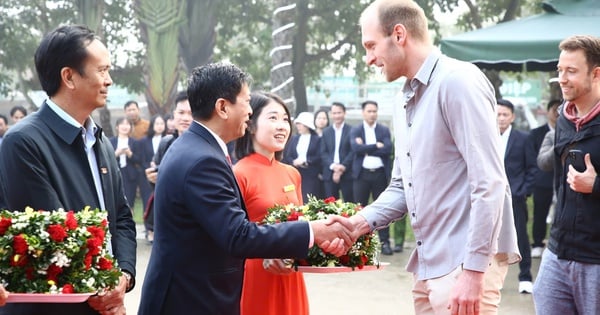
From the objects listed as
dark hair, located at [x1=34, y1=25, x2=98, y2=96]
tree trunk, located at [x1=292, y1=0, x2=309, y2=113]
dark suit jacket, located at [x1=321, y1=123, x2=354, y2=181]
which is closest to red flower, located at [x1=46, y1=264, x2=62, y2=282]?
dark hair, located at [x1=34, y1=25, x2=98, y2=96]

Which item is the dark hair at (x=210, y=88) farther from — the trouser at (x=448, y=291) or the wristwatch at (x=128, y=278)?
the trouser at (x=448, y=291)

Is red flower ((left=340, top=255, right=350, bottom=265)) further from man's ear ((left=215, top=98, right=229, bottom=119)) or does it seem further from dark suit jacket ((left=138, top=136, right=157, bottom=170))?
dark suit jacket ((left=138, top=136, right=157, bottom=170))

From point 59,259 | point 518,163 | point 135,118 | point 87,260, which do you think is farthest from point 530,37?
point 135,118

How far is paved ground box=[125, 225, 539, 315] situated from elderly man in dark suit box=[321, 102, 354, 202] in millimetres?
2497

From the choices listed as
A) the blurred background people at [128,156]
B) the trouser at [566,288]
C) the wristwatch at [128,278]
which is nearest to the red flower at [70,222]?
the wristwatch at [128,278]

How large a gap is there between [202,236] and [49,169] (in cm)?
72

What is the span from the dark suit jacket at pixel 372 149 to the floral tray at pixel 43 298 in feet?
33.3

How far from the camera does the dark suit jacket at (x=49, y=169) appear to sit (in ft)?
12.1

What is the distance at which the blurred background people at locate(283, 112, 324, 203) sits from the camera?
1493 centimetres

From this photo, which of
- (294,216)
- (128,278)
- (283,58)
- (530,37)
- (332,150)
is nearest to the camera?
(128,278)

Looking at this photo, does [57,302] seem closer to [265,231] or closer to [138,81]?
[265,231]

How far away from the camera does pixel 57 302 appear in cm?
367

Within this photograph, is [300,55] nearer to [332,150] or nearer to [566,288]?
[332,150]

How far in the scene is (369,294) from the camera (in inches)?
394
